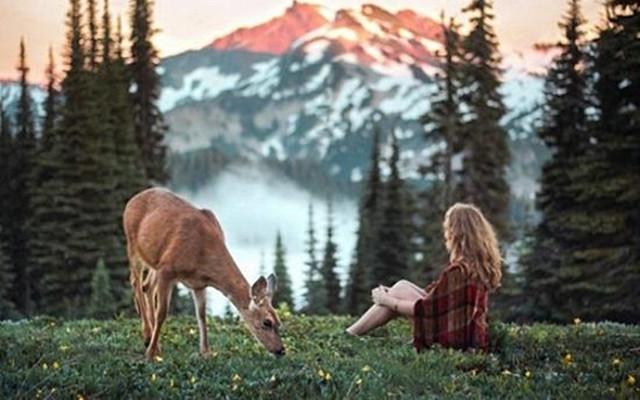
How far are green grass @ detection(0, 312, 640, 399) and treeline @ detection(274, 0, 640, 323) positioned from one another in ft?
50.6

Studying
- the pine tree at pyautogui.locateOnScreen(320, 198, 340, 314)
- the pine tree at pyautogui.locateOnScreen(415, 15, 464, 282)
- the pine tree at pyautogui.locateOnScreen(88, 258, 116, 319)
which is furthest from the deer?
the pine tree at pyautogui.locateOnScreen(320, 198, 340, 314)

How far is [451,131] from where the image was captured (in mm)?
39312

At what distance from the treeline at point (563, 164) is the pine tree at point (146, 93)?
1621cm

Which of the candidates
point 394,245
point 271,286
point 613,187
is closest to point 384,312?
point 271,286

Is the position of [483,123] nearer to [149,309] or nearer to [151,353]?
[149,309]

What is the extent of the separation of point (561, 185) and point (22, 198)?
34538 millimetres

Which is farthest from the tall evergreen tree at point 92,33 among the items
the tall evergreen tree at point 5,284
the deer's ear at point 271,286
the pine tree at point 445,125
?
the deer's ear at point 271,286

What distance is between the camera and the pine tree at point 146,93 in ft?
176

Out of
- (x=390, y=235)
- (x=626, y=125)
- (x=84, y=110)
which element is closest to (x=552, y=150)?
(x=626, y=125)

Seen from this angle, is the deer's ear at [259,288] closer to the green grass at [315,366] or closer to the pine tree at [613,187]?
the green grass at [315,366]

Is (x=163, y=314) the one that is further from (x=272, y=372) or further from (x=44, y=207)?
(x=44, y=207)

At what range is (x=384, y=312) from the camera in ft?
35.6

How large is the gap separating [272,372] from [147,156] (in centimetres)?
4895

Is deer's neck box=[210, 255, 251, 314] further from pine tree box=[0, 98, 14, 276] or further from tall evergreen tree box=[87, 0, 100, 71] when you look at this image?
tall evergreen tree box=[87, 0, 100, 71]
